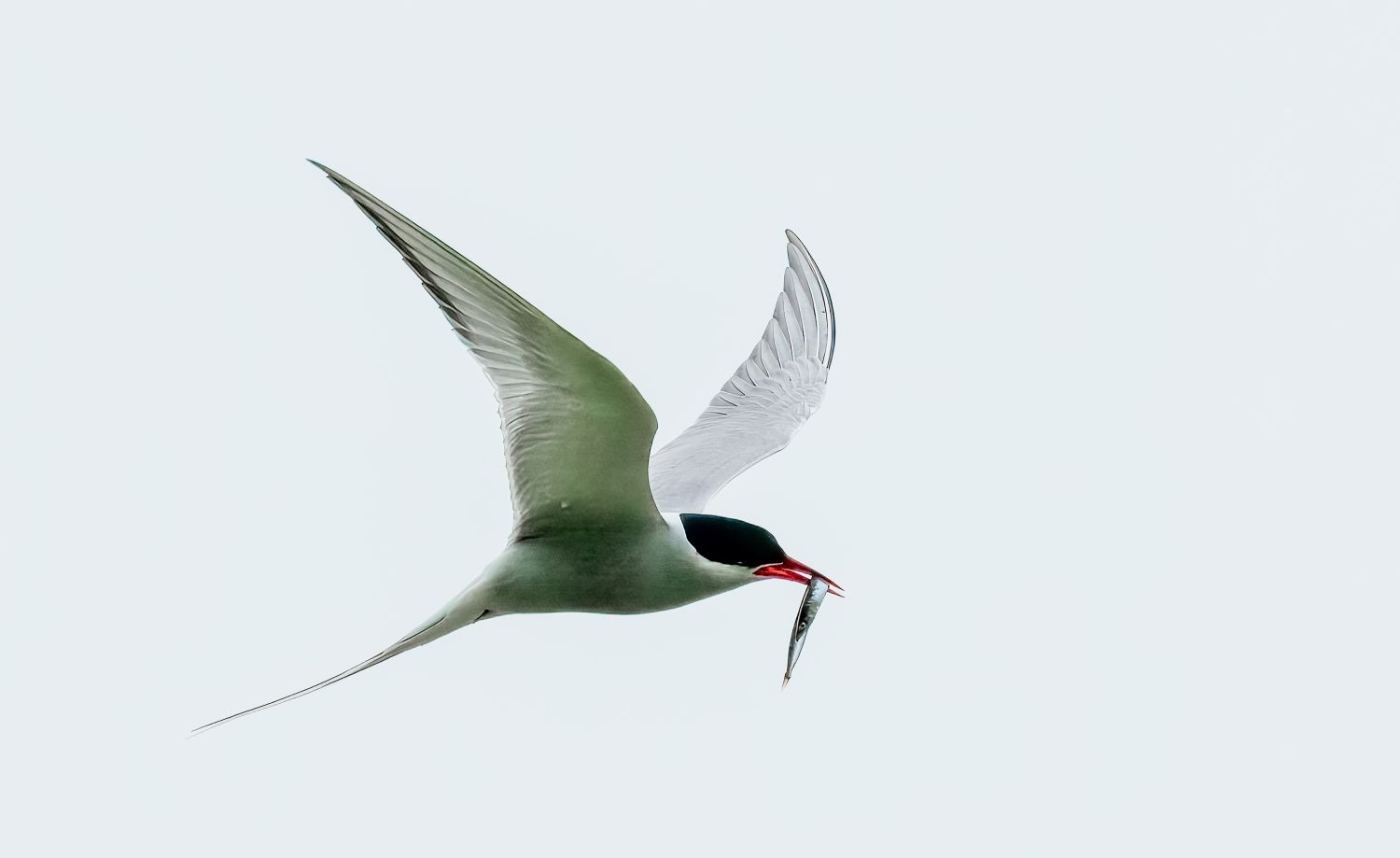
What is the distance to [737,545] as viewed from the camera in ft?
20.3

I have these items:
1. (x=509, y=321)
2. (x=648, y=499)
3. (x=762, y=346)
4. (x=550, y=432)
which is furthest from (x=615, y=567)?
(x=762, y=346)

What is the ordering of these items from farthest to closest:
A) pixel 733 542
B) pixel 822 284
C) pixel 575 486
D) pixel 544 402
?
A: pixel 822 284 → pixel 733 542 → pixel 575 486 → pixel 544 402

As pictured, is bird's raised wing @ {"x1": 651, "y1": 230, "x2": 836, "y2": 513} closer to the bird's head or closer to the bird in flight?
the bird in flight

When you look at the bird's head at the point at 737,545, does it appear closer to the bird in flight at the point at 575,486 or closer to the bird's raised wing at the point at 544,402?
the bird in flight at the point at 575,486

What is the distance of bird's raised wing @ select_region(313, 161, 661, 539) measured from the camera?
5.01 meters

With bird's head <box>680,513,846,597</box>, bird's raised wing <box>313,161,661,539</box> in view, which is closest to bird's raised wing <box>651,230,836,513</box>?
bird's head <box>680,513,846,597</box>

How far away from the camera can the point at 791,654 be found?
6.55 metres

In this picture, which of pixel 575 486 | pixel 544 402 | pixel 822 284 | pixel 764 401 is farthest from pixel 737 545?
pixel 822 284

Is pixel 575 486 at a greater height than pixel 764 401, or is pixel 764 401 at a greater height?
pixel 764 401

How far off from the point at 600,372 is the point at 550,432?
1.40 ft

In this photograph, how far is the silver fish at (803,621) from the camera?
6477 mm

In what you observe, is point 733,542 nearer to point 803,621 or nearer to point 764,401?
point 803,621

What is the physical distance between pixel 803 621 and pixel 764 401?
177cm

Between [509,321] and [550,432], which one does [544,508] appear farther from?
[509,321]
